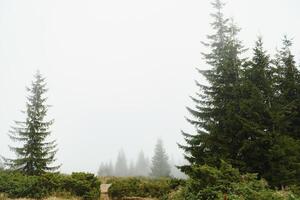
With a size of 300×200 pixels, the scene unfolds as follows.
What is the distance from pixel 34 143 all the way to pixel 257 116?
2079 centimetres

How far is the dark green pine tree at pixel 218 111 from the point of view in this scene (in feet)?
63.3

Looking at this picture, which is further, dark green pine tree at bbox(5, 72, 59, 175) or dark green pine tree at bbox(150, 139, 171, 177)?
dark green pine tree at bbox(150, 139, 171, 177)

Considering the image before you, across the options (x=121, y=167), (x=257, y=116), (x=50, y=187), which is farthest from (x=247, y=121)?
(x=121, y=167)

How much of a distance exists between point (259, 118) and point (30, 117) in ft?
72.2

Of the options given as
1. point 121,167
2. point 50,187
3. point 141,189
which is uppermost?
point 121,167

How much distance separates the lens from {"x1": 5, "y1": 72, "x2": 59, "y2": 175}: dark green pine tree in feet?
98.5

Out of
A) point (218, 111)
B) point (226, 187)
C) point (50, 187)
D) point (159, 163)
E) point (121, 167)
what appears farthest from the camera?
point (121, 167)

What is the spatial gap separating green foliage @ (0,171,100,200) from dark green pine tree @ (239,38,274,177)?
8.17 m

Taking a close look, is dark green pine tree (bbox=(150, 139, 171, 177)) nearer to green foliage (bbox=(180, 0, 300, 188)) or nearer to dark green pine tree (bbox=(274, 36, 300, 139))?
dark green pine tree (bbox=(274, 36, 300, 139))

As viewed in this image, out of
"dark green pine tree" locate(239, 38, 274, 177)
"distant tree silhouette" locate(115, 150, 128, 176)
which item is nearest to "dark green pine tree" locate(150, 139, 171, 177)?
"distant tree silhouette" locate(115, 150, 128, 176)

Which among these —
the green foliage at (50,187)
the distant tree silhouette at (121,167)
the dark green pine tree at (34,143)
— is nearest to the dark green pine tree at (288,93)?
the green foliage at (50,187)

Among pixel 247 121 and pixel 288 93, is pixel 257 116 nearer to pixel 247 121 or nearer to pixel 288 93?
pixel 247 121

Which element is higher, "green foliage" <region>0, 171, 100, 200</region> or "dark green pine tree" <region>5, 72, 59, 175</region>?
"dark green pine tree" <region>5, 72, 59, 175</region>

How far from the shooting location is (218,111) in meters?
21.5
